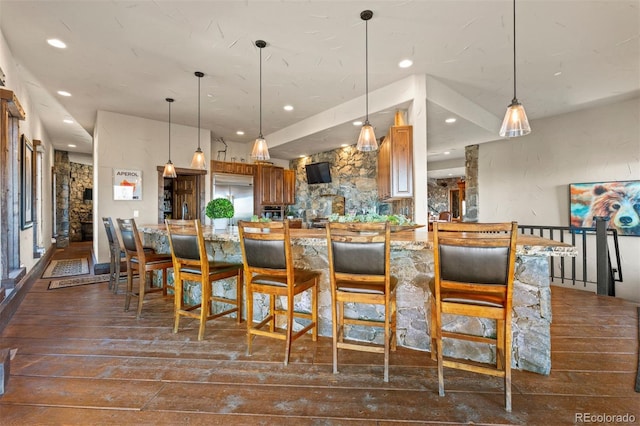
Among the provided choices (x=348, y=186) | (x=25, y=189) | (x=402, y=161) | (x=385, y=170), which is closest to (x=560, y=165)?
(x=385, y=170)

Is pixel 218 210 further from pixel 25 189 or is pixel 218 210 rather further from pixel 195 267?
pixel 25 189

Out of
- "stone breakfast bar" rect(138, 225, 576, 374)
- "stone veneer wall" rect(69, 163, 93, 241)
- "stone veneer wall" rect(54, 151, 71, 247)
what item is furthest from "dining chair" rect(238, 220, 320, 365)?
"stone veneer wall" rect(69, 163, 93, 241)

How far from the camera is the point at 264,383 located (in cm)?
187

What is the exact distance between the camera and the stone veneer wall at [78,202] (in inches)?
382

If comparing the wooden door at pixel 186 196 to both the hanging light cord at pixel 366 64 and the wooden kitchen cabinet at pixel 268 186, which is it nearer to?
the wooden kitchen cabinet at pixel 268 186

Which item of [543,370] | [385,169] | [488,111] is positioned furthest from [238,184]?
[543,370]

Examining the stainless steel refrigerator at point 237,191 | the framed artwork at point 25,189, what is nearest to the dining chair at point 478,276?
the framed artwork at point 25,189

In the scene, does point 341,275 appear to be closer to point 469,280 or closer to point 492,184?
point 469,280

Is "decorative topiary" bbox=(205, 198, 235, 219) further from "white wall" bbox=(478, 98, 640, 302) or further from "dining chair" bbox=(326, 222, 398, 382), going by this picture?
"white wall" bbox=(478, 98, 640, 302)

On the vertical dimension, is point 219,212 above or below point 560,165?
below

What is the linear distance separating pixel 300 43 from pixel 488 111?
3.91 m

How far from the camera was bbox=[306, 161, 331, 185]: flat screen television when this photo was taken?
690 cm

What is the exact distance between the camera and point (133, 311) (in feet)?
10.5

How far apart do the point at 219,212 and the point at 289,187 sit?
13.7 ft
